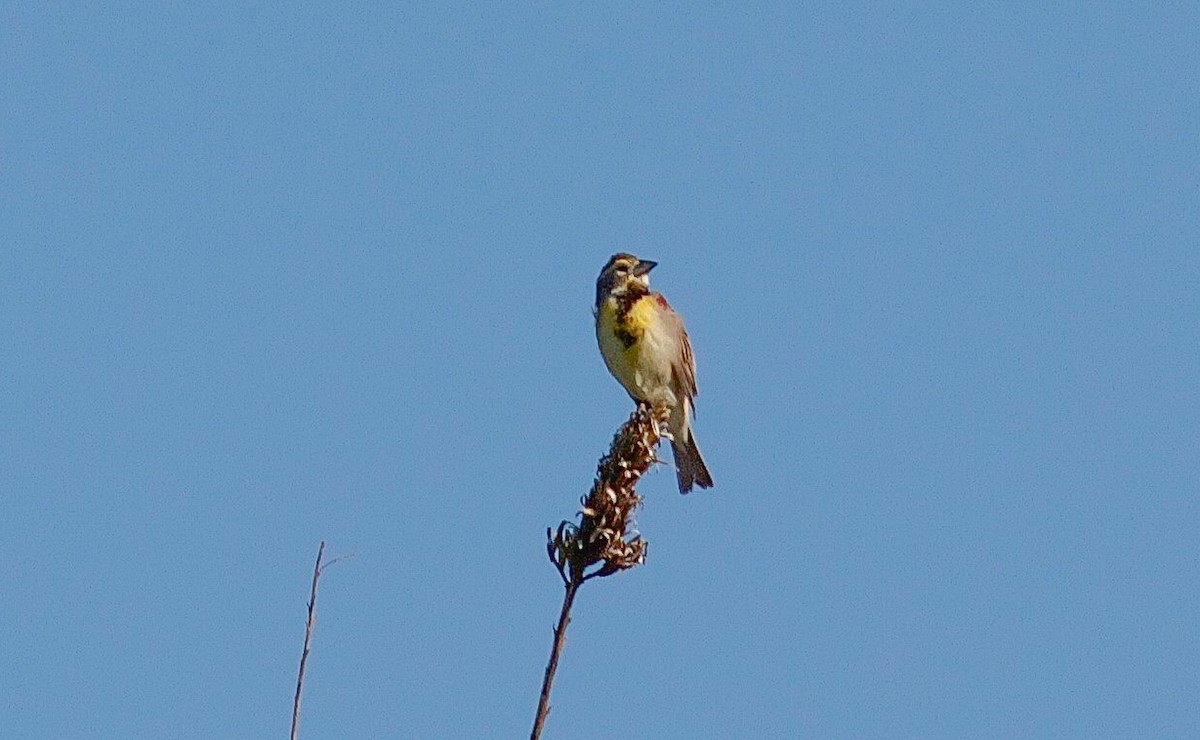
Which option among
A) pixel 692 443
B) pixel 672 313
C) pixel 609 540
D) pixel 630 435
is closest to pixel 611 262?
pixel 672 313

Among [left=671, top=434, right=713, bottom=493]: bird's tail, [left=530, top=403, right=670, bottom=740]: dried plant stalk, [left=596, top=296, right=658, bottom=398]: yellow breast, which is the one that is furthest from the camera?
[left=671, top=434, right=713, bottom=493]: bird's tail

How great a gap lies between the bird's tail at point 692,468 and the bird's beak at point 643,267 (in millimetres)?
945

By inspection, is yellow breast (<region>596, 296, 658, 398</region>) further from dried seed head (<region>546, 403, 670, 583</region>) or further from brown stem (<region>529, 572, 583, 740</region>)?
brown stem (<region>529, 572, 583, 740</region>)

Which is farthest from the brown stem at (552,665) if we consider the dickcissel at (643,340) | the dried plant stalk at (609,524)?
the dickcissel at (643,340)

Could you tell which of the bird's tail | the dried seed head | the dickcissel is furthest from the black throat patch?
the dried seed head

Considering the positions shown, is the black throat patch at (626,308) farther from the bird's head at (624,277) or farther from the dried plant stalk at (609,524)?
the dried plant stalk at (609,524)

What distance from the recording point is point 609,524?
12.9ft

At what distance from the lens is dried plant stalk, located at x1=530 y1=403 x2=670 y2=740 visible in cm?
373

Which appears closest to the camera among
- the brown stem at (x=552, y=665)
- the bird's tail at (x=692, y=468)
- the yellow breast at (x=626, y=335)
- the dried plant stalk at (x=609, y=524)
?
the brown stem at (x=552, y=665)

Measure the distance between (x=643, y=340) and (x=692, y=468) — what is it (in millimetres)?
1007

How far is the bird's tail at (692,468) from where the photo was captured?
29.8 ft

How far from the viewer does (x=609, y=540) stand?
384 centimetres

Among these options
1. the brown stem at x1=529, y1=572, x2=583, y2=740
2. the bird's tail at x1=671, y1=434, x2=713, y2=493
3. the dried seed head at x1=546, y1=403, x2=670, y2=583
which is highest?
the bird's tail at x1=671, y1=434, x2=713, y2=493

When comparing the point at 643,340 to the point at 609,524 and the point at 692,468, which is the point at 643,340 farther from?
the point at 609,524
